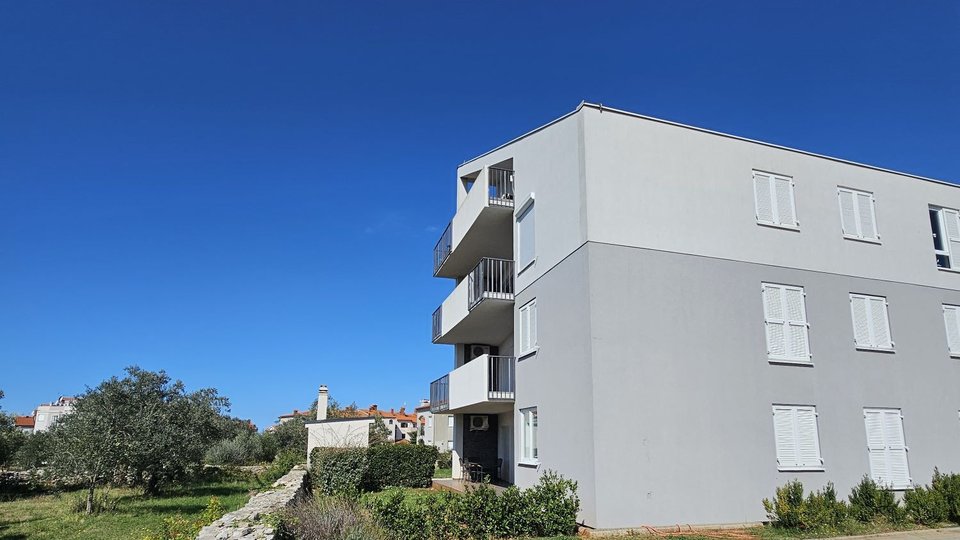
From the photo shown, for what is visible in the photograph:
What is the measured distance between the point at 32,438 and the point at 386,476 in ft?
64.5

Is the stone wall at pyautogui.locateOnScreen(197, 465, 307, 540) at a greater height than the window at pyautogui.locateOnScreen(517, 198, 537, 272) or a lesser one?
lesser

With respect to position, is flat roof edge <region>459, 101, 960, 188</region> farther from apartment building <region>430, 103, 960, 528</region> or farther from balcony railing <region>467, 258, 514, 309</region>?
balcony railing <region>467, 258, 514, 309</region>

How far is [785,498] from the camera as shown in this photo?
10.9m

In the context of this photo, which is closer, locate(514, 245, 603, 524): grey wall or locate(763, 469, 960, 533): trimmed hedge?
locate(763, 469, 960, 533): trimmed hedge

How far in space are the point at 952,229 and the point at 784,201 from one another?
5.96 meters

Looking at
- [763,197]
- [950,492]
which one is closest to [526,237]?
[763,197]

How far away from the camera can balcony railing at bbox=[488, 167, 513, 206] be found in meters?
17.8

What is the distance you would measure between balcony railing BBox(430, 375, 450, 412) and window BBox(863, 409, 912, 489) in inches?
504

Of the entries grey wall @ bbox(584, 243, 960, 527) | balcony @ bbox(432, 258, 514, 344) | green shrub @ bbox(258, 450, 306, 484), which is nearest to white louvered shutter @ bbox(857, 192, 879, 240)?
grey wall @ bbox(584, 243, 960, 527)

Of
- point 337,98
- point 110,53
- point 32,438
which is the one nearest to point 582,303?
point 337,98

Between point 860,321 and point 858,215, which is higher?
point 858,215

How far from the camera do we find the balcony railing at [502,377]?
646 inches

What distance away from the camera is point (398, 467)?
23.2 metres

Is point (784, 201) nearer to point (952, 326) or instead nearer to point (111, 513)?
point (952, 326)
